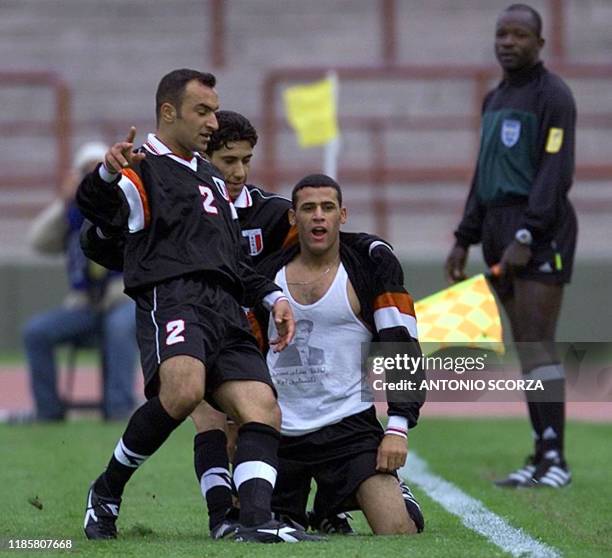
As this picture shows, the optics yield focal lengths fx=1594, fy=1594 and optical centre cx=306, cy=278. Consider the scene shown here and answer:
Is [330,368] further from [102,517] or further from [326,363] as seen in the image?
[102,517]

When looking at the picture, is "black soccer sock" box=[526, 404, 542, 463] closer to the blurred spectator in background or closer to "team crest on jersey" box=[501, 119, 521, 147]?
"team crest on jersey" box=[501, 119, 521, 147]

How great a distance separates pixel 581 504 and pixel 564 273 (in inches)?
56.5

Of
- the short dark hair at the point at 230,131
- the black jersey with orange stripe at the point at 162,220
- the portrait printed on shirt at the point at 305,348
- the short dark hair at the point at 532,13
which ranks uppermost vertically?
the short dark hair at the point at 532,13

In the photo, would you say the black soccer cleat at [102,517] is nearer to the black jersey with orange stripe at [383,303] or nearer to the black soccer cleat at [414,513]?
the black jersey with orange stripe at [383,303]

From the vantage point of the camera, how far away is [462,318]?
764 centimetres

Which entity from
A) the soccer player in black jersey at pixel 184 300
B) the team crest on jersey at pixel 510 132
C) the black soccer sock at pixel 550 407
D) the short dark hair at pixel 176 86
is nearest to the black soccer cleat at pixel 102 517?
the soccer player in black jersey at pixel 184 300

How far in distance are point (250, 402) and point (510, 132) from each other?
3.05 meters

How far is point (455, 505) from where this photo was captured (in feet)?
24.7

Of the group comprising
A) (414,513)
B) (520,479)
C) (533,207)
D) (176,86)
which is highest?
(176,86)

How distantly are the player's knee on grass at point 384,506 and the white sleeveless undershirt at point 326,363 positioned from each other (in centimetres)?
31

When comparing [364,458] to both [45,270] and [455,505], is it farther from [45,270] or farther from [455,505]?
[45,270]

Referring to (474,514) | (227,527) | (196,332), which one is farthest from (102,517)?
(474,514)

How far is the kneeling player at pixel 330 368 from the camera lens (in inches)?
251

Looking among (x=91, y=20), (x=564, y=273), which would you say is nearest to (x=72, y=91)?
(x=91, y=20)
